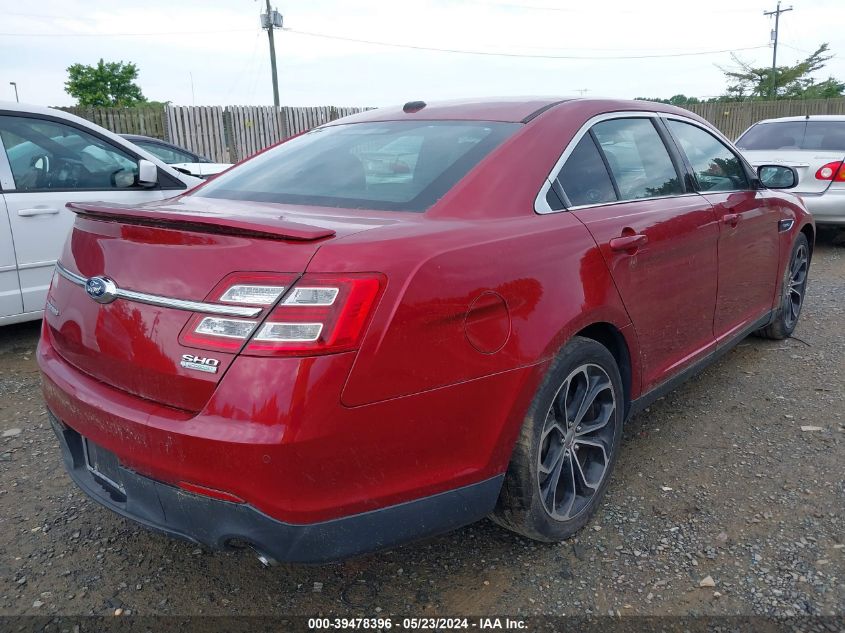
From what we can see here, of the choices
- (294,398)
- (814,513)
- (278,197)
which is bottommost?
(814,513)

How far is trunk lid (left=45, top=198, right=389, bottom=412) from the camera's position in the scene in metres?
1.72

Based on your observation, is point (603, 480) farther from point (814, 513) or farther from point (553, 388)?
point (814, 513)

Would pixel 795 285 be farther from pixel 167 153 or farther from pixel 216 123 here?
pixel 216 123

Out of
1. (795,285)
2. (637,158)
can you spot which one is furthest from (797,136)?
(637,158)

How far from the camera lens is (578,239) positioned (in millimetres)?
2311

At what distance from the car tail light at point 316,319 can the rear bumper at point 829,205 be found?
7048mm

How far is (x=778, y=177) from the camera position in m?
4.04

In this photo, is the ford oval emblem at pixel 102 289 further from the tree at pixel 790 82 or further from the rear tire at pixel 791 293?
the tree at pixel 790 82

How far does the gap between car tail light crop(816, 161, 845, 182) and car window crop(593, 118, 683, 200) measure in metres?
5.28

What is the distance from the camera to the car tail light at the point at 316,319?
1.64 meters

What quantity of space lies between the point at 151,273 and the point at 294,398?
0.57 m

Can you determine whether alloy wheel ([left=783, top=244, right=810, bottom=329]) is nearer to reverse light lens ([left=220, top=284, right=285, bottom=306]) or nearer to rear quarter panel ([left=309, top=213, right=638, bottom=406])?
rear quarter panel ([left=309, top=213, right=638, bottom=406])

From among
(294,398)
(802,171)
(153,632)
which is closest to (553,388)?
(294,398)

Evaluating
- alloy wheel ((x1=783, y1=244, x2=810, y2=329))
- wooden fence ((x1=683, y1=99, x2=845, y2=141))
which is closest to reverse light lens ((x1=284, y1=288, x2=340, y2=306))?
alloy wheel ((x1=783, y1=244, x2=810, y2=329))
